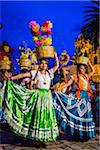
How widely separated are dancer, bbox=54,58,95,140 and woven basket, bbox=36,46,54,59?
853mm

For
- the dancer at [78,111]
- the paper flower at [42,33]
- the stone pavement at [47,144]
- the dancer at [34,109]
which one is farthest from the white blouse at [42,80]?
the stone pavement at [47,144]

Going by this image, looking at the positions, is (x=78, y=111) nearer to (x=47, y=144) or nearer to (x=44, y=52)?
(x=47, y=144)

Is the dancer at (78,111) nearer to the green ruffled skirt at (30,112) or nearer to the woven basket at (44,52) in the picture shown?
the green ruffled skirt at (30,112)

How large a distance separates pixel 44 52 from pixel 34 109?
1006 millimetres

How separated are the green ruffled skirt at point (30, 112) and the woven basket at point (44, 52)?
24.1 inches

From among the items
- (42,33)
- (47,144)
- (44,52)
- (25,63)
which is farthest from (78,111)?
(25,63)

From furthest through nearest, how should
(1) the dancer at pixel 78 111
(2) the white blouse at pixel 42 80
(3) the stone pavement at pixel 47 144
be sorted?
(1) the dancer at pixel 78 111 → (2) the white blouse at pixel 42 80 → (3) the stone pavement at pixel 47 144

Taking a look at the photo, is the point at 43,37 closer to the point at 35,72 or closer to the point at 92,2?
the point at 35,72

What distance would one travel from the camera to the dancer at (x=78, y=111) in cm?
645

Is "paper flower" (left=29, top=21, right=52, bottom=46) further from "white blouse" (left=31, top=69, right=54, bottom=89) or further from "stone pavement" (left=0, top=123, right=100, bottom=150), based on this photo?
"stone pavement" (left=0, top=123, right=100, bottom=150)

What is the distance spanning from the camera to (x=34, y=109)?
5.71 meters

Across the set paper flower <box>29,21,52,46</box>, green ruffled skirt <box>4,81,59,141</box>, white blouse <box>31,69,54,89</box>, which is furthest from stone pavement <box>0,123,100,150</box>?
paper flower <box>29,21,52,46</box>

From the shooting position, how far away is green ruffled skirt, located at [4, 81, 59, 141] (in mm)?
5621

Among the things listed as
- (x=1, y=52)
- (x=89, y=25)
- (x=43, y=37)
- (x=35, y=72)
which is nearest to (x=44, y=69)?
(x=35, y=72)
